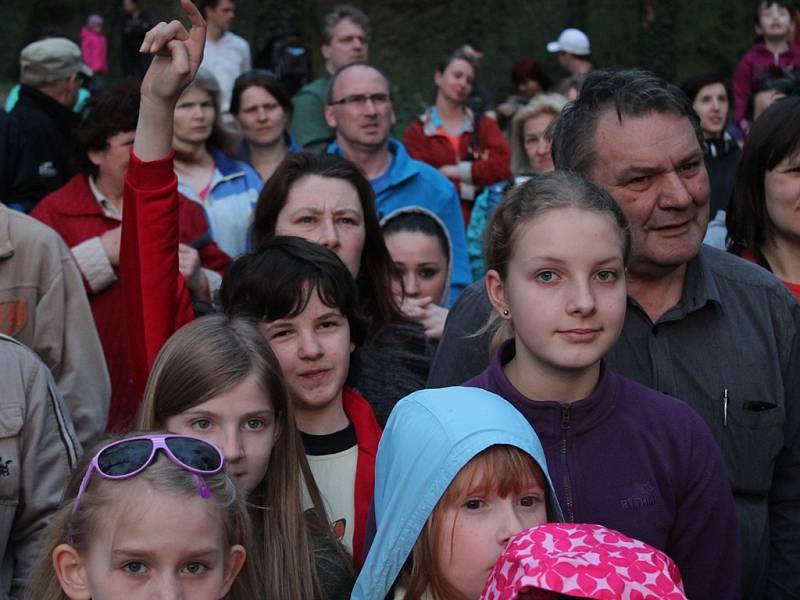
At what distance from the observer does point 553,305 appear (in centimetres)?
315

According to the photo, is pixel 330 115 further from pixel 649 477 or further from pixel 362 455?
pixel 649 477

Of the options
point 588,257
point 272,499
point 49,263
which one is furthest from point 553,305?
point 49,263

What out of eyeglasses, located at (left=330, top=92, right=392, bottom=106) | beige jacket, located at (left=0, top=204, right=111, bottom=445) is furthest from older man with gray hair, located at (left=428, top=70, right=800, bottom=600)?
eyeglasses, located at (left=330, top=92, right=392, bottom=106)

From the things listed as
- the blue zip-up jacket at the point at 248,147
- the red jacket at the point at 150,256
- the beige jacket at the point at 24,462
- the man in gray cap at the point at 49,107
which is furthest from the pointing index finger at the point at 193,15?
the blue zip-up jacket at the point at 248,147

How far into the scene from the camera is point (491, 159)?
30.9 feet

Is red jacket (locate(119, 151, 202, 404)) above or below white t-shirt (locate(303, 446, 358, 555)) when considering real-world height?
above

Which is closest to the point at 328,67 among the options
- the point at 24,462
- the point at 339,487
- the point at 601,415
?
the point at 339,487

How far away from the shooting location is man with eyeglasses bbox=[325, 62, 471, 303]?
277 inches

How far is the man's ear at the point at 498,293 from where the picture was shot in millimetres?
3424

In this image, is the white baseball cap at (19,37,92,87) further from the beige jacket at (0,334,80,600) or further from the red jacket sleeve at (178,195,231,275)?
the beige jacket at (0,334,80,600)

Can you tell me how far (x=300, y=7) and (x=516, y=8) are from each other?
248 inches

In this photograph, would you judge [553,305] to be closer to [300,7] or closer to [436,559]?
[436,559]

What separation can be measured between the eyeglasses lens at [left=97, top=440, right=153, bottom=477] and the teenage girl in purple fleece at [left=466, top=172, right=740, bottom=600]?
92 centimetres

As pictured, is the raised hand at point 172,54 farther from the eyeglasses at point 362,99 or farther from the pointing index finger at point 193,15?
the eyeglasses at point 362,99
